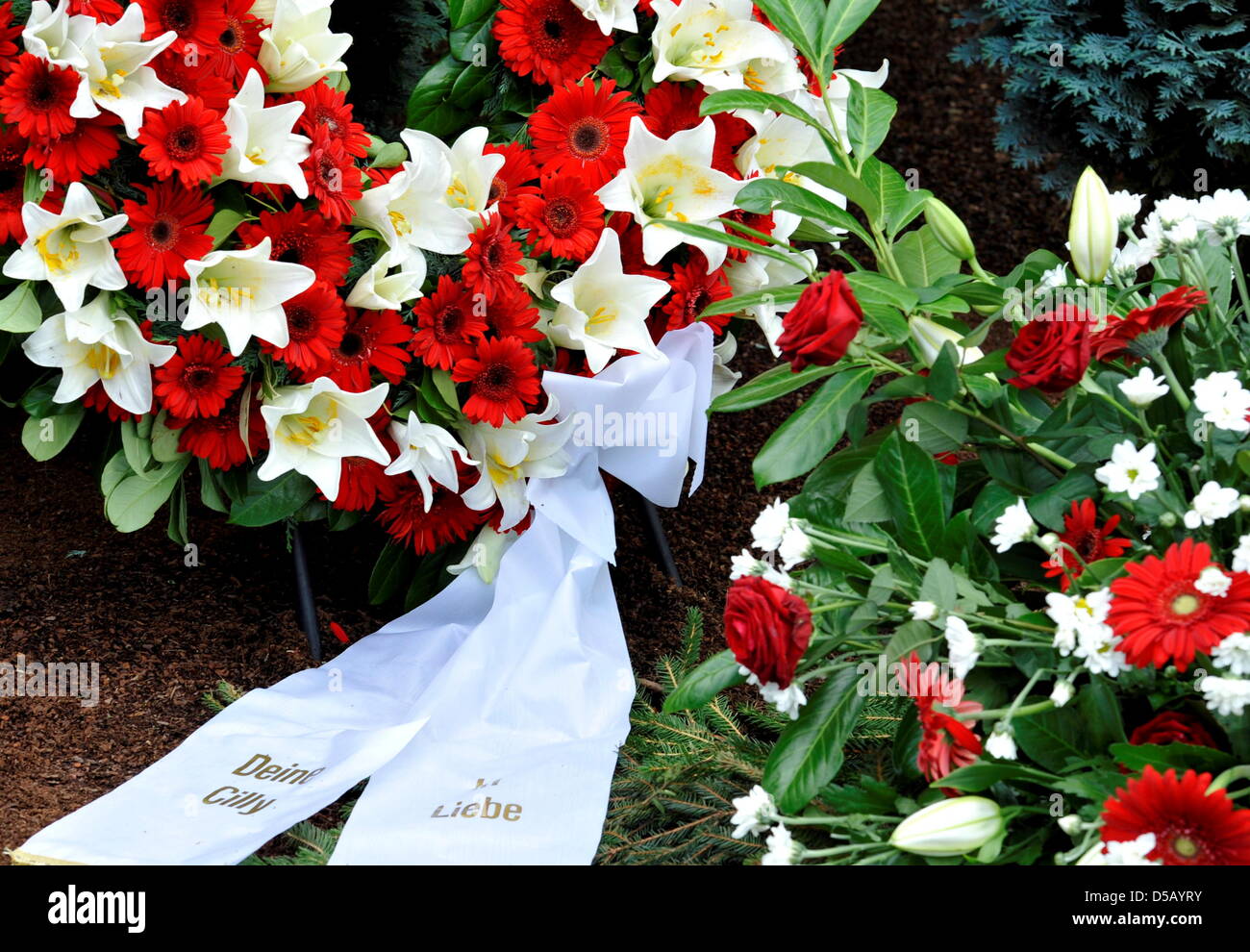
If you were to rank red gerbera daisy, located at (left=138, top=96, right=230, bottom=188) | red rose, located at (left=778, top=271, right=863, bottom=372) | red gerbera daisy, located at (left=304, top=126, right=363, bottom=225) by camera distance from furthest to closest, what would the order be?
1. red gerbera daisy, located at (left=304, top=126, right=363, bottom=225)
2. red gerbera daisy, located at (left=138, top=96, right=230, bottom=188)
3. red rose, located at (left=778, top=271, right=863, bottom=372)

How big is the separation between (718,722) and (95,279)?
3.93 feet

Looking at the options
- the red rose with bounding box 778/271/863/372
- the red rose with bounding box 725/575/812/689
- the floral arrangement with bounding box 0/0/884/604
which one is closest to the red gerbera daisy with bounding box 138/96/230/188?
the floral arrangement with bounding box 0/0/884/604

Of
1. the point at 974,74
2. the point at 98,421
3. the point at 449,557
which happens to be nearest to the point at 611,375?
the point at 449,557

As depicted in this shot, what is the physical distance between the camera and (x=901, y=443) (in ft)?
4.81

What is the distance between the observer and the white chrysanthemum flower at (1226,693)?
3.76 feet

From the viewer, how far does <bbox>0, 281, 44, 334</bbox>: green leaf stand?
1977 mm

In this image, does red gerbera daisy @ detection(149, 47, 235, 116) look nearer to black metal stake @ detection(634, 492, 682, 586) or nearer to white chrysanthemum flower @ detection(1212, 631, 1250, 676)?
black metal stake @ detection(634, 492, 682, 586)

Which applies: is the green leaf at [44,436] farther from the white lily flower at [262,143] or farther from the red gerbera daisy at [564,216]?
the red gerbera daisy at [564,216]

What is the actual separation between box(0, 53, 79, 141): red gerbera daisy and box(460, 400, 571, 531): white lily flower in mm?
823

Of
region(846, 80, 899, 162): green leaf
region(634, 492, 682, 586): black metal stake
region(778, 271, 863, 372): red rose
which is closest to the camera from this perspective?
region(778, 271, 863, 372): red rose

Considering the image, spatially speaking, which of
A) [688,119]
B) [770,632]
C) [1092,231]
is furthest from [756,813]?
[688,119]

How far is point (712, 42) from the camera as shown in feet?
7.76

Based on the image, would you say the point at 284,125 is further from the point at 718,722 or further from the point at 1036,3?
the point at 1036,3

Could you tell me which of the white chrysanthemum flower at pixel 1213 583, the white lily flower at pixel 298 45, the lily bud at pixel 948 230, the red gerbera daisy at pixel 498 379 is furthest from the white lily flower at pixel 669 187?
the white chrysanthemum flower at pixel 1213 583
